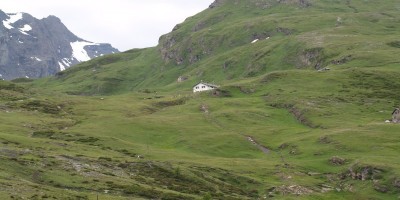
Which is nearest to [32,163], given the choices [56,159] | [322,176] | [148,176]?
[56,159]

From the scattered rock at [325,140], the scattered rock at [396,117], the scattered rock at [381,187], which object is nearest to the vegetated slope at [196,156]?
the scattered rock at [381,187]

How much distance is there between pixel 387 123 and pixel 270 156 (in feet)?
148

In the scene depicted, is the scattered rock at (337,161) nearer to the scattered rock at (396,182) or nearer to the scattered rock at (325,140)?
the scattered rock at (325,140)

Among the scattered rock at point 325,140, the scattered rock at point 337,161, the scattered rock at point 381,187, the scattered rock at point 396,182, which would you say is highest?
the scattered rock at point 325,140

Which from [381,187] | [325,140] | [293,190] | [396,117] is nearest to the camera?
[293,190]

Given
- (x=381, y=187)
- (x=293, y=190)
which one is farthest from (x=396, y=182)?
(x=293, y=190)

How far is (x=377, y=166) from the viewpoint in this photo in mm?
123312

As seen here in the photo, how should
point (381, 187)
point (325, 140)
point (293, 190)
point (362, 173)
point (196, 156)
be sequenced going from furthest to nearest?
1. point (325, 140)
2. point (196, 156)
3. point (362, 173)
4. point (381, 187)
5. point (293, 190)

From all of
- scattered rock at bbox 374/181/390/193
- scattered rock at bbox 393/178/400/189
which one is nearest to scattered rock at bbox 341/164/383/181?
scattered rock at bbox 374/181/390/193

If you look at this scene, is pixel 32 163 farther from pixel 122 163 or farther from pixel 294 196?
pixel 294 196

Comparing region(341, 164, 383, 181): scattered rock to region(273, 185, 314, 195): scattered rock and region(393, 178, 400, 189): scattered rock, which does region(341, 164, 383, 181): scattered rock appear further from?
region(273, 185, 314, 195): scattered rock

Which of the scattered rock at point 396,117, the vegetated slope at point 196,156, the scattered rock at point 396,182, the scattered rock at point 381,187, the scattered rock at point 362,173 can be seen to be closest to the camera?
the vegetated slope at point 196,156

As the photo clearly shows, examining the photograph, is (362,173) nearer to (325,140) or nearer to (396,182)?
(396,182)

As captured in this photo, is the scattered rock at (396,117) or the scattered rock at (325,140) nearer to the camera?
the scattered rock at (325,140)
